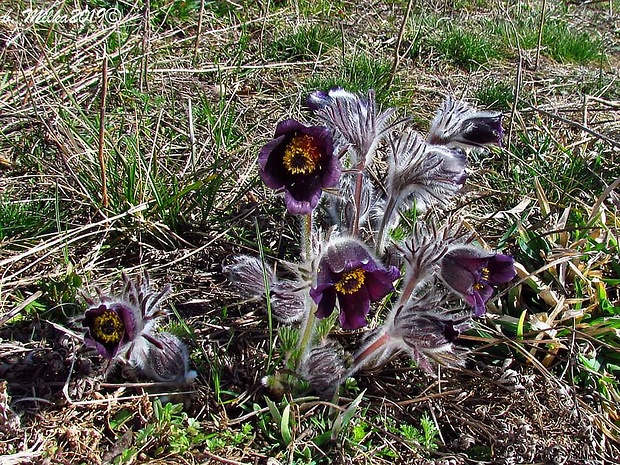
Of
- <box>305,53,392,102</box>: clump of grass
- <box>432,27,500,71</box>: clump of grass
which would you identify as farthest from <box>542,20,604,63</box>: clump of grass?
<box>305,53,392,102</box>: clump of grass

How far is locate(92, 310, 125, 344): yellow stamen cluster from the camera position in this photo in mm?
1766

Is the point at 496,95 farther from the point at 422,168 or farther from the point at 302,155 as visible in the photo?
the point at 302,155

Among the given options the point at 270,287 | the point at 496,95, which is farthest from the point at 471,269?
the point at 496,95

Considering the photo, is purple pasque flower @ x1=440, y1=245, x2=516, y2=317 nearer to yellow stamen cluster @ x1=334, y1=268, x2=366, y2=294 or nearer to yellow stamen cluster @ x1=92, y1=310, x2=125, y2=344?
yellow stamen cluster @ x1=334, y1=268, x2=366, y2=294

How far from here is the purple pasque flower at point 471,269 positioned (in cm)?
181

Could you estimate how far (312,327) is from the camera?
1.89 m

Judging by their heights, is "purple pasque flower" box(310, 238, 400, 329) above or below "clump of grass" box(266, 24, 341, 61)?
below

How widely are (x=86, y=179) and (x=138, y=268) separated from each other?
0.43 meters

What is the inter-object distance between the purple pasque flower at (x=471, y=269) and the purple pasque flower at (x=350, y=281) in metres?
0.23

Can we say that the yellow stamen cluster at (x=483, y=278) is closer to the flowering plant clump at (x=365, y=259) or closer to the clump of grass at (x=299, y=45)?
the flowering plant clump at (x=365, y=259)

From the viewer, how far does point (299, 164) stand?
1646 mm

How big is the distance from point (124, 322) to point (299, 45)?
8.14 ft

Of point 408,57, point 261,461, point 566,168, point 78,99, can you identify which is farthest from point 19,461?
point 408,57

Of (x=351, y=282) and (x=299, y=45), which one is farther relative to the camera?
(x=299, y=45)
